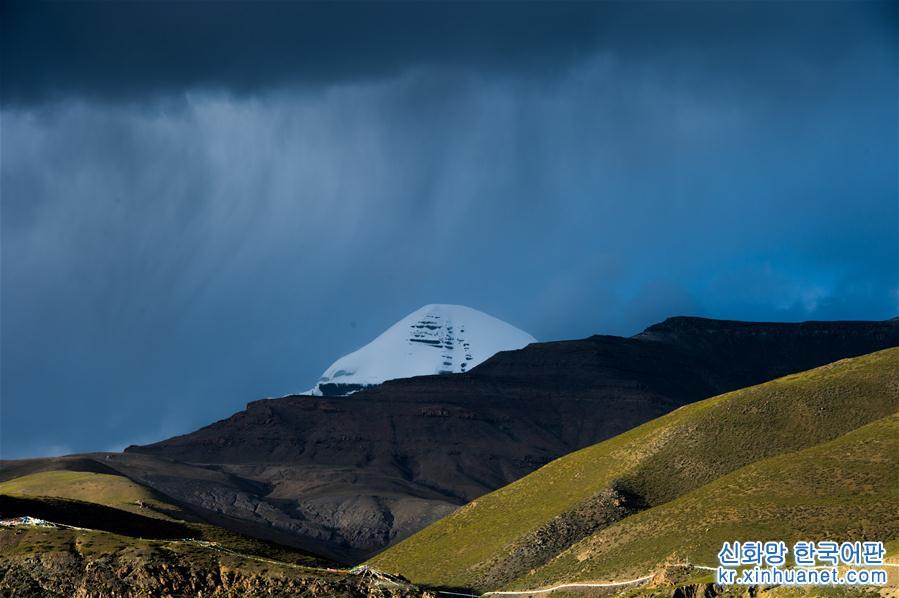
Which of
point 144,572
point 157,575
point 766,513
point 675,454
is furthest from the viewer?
point 675,454

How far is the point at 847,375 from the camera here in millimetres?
175750

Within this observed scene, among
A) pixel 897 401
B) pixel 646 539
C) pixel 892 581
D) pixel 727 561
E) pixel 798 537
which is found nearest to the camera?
pixel 892 581

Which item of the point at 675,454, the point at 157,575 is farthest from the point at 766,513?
the point at 157,575

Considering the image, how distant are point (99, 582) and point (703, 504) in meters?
72.7

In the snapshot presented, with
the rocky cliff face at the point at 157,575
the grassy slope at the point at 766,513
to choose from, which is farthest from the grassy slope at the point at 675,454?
the rocky cliff face at the point at 157,575

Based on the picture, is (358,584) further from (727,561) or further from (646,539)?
(646,539)

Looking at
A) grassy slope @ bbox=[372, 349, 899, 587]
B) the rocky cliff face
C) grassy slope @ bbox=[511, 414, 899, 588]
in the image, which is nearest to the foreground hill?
the rocky cliff face

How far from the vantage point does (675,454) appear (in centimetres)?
16312

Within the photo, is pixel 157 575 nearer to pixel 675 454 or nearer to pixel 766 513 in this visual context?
pixel 766 513

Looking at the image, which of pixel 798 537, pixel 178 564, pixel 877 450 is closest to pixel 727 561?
pixel 798 537

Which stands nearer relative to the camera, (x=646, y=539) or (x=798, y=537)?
(x=798, y=537)

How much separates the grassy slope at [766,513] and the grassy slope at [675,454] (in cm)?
1085

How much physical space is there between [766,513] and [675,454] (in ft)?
109

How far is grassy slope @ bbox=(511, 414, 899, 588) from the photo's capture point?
124 m
